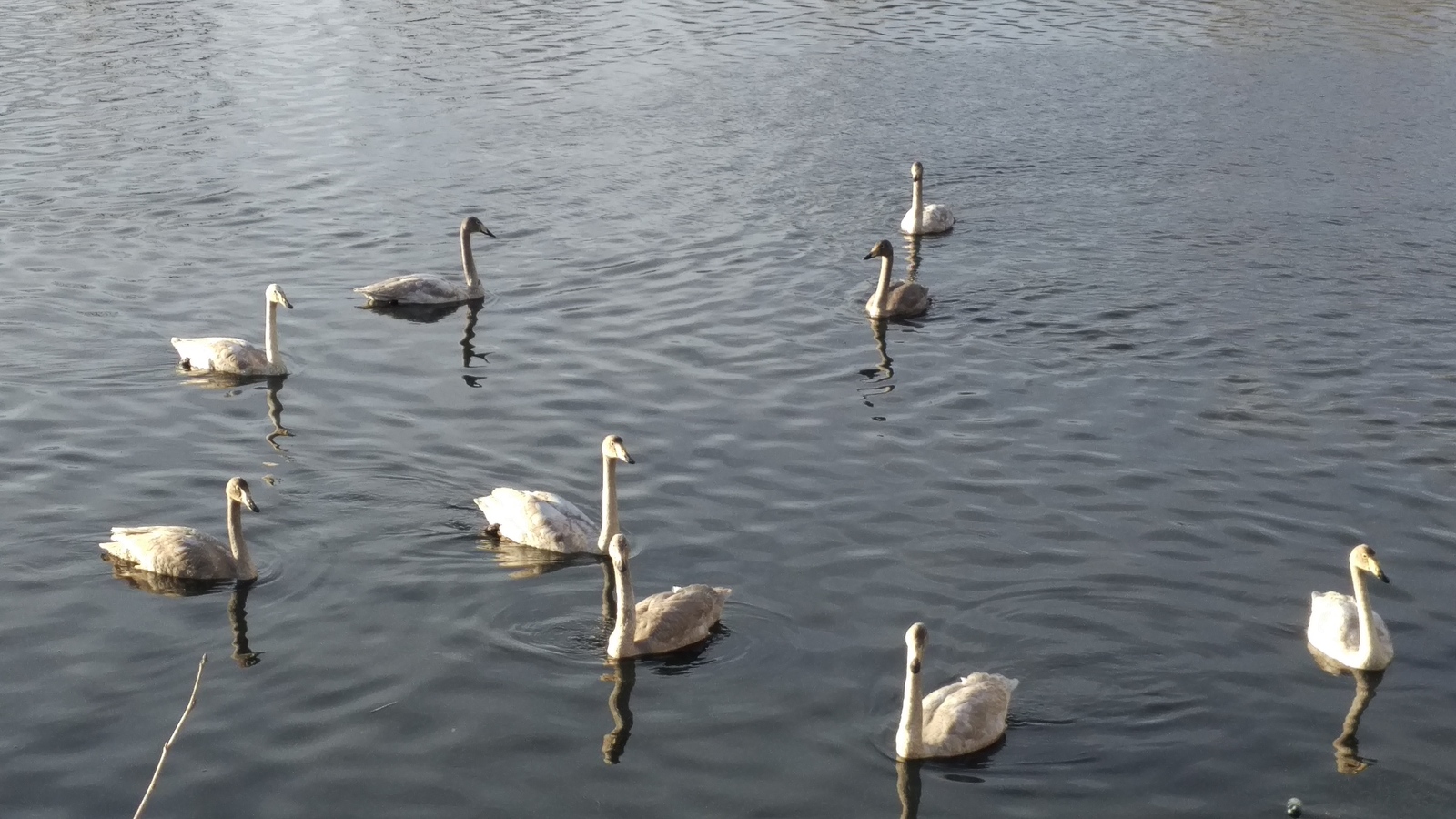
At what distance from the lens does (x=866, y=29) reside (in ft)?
139

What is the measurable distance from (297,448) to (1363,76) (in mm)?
25748

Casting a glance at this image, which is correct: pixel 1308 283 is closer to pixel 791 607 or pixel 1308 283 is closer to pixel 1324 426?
pixel 1324 426

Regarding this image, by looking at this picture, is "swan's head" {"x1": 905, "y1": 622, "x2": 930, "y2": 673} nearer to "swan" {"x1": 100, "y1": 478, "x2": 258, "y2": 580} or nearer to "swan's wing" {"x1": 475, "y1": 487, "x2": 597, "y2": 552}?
"swan's wing" {"x1": 475, "y1": 487, "x2": 597, "y2": 552}

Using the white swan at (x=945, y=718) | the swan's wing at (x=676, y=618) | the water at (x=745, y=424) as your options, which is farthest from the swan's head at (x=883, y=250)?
the white swan at (x=945, y=718)

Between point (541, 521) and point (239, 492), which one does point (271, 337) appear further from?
point (541, 521)

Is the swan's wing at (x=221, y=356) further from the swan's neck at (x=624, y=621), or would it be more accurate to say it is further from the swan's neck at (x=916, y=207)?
the swan's neck at (x=916, y=207)

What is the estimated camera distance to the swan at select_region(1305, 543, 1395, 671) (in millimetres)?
13758

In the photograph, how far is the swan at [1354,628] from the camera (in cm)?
1376

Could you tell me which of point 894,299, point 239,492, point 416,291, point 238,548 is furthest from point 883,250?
point 238,548

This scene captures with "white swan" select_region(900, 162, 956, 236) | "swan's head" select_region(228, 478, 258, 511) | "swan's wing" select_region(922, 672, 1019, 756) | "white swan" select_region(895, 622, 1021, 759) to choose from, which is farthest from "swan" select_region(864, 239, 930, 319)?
"white swan" select_region(895, 622, 1021, 759)

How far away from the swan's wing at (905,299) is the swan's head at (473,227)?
625 cm

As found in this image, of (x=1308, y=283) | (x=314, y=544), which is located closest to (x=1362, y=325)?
(x=1308, y=283)

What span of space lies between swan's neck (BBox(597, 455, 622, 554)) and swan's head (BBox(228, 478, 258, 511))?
315cm

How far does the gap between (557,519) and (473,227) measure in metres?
10.2
